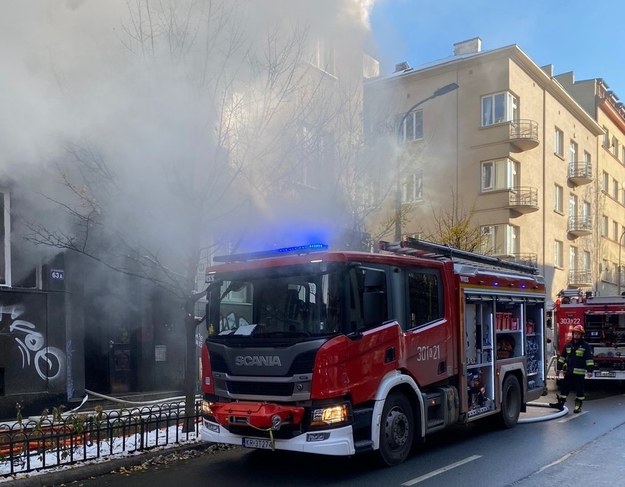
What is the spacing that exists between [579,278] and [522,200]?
749 cm

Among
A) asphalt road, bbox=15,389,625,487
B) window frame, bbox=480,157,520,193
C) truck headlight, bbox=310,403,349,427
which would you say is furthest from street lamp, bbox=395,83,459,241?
window frame, bbox=480,157,520,193

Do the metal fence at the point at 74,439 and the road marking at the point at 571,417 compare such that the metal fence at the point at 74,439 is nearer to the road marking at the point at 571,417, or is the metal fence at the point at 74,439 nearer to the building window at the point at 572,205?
the road marking at the point at 571,417

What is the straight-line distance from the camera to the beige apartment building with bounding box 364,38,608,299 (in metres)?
15.9

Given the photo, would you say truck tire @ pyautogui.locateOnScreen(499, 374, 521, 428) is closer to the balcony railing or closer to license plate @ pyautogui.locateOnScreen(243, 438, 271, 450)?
license plate @ pyautogui.locateOnScreen(243, 438, 271, 450)

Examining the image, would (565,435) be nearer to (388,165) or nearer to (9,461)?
(388,165)

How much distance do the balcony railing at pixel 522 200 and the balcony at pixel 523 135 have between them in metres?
1.42

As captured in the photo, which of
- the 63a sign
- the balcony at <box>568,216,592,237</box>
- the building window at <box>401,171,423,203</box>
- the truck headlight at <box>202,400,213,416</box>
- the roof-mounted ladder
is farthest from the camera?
the balcony at <box>568,216,592,237</box>

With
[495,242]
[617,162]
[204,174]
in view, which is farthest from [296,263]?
[617,162]

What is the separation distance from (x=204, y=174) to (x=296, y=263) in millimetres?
1686

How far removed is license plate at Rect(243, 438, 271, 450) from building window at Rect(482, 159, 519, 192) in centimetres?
1758

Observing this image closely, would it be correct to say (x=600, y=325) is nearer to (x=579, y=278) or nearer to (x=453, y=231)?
(x=453, y=231)

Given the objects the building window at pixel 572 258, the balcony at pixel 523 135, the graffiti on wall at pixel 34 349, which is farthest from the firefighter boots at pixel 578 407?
the building window at pixel 572 258

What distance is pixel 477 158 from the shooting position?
2153 centimetres

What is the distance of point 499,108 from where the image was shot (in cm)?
2120
